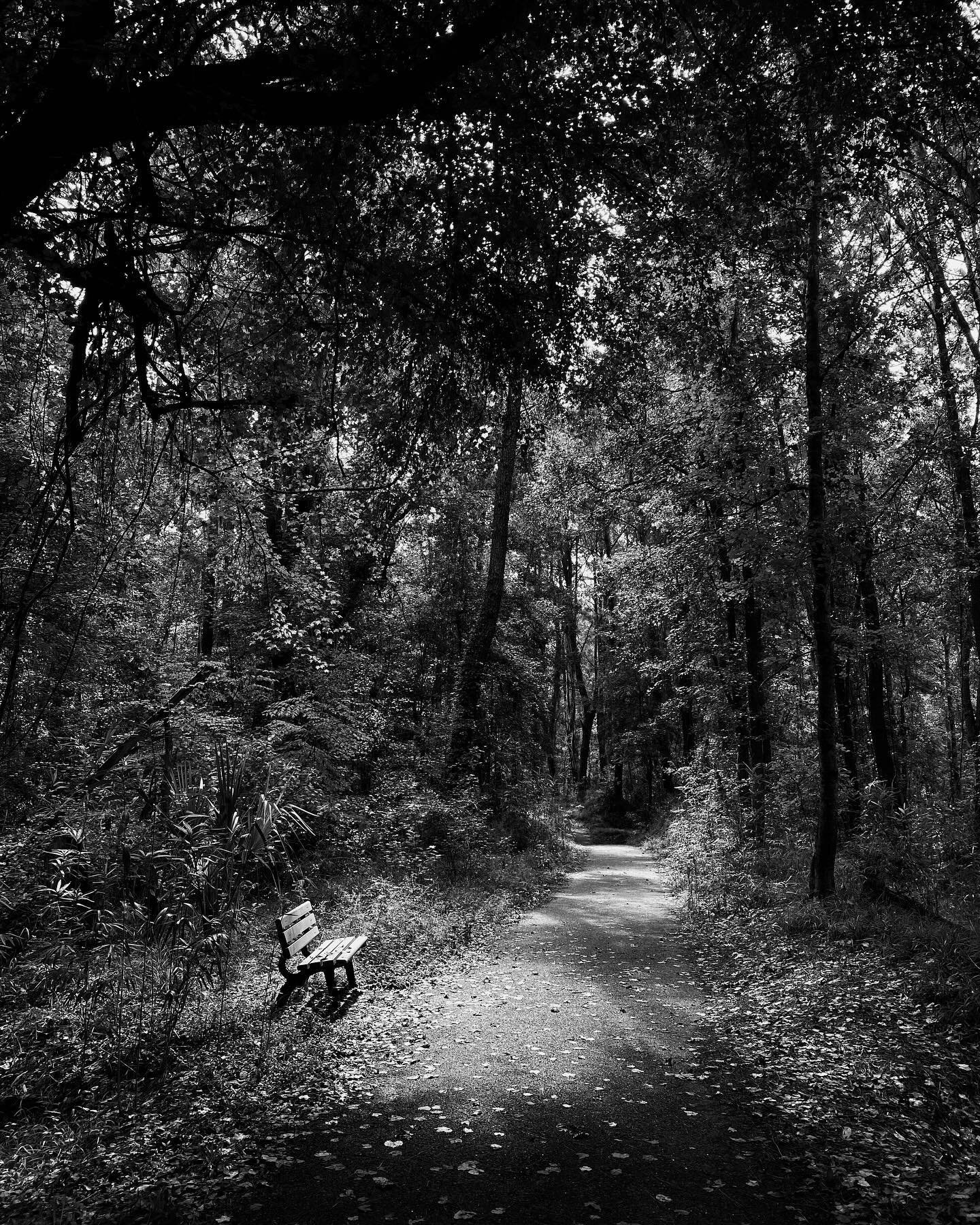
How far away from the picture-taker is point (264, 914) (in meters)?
9.54

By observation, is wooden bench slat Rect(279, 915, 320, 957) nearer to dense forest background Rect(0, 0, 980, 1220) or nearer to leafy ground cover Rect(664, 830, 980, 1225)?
dense forest background Rect(0, 0, 980, 1220)

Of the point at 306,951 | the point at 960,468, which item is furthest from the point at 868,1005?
the point at 960,468

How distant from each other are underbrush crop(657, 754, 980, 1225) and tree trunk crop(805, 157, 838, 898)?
48cm

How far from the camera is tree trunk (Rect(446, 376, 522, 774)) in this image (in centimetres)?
1532

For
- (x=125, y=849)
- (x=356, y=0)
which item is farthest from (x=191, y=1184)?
(x=356, y=0)

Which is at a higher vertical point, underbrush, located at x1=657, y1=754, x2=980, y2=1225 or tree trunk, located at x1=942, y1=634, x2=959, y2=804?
tree trunk, located at x1=942, y1=634, x2=959, y2=804

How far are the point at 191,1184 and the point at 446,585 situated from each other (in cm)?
1644

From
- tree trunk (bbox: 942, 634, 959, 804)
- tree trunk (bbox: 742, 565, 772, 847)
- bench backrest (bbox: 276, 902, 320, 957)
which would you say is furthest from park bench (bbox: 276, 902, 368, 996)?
tree trunk (bbox: 942, 634, 959, 804)

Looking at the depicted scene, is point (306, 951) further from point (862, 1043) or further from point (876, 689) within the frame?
point (876, 689)

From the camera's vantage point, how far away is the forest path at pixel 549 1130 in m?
3.61

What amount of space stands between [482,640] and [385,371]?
11057 millimetres

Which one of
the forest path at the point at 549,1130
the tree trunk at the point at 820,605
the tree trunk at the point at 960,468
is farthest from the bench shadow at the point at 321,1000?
the tree trunk at the point at 960,468

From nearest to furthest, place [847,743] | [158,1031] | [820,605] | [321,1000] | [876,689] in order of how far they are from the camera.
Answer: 1. [158,1031]
2. [321,1000]
3. [820,605]
4. [876,689]
5. [847,743]

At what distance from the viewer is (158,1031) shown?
17.2ft
